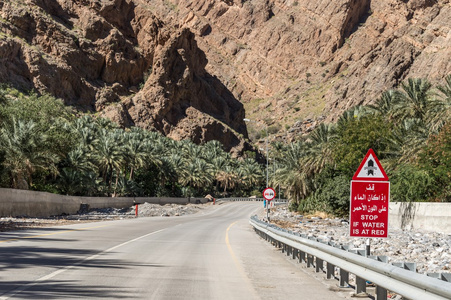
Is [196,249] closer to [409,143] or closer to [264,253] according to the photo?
[264,253]

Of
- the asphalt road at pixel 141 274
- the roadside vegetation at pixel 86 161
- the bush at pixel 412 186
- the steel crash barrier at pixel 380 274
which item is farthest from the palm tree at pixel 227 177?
the steel crash barrier at pixel 380 274

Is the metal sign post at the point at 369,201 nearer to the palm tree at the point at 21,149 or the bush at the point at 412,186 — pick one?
the bush at the point at 412,186

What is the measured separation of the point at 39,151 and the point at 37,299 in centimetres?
4449

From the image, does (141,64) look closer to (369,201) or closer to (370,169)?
(370,169)

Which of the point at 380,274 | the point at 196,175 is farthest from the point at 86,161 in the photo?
the point at 380,274

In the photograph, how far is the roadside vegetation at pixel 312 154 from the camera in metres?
39.2

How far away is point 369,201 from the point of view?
31.6ft

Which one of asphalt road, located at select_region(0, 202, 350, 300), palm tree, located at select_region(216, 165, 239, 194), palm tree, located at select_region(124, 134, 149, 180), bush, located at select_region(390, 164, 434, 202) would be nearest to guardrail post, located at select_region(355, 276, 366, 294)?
asphalt road, located at select_region(0, 202, 350, 300)

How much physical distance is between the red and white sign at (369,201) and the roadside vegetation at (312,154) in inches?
1113

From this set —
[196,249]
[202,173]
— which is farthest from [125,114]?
[196,249]

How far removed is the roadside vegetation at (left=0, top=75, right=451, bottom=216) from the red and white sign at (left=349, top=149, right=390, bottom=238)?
28263 mm

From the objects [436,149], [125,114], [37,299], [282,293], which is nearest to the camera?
[37,299]

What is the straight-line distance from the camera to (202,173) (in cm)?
10744

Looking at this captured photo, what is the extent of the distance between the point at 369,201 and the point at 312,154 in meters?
53.2
